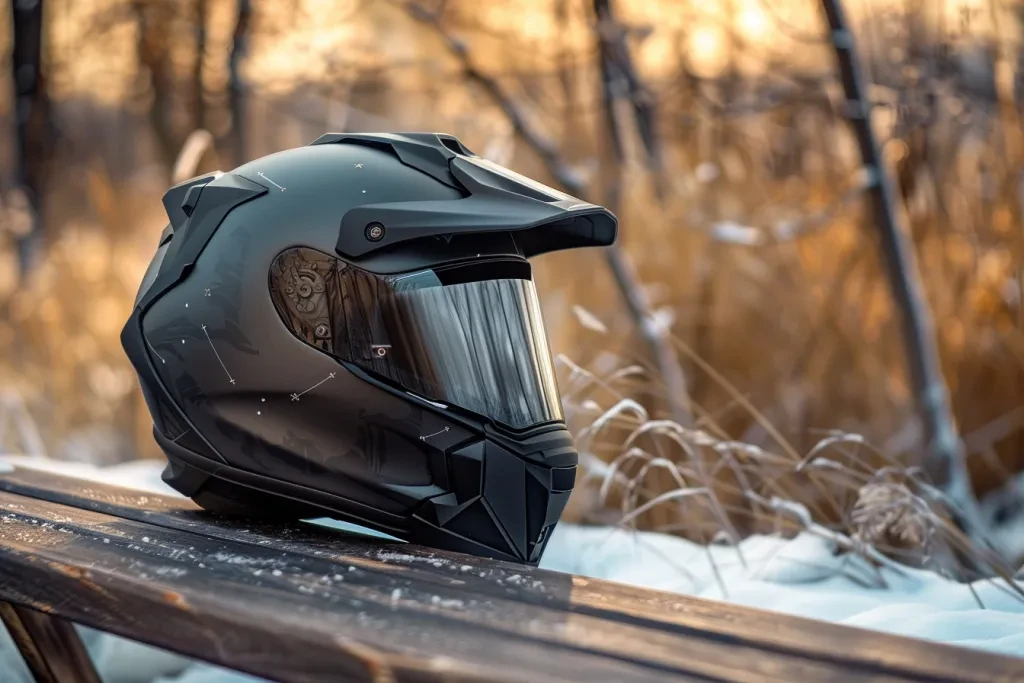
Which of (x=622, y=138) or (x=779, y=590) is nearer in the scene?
(x=779, y=590)

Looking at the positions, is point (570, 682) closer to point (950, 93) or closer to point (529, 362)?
point (529, 362)

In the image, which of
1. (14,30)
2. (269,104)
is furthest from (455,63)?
(14,30)

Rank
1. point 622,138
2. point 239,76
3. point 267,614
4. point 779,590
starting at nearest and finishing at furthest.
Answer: point 267,614 → point 779,590 → point 622,138 → point 239,76

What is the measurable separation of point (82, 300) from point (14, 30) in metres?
2.69

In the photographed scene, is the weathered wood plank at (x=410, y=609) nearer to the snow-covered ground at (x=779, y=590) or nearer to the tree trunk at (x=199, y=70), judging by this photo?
the snow-covered ground at (x=779, y=590)

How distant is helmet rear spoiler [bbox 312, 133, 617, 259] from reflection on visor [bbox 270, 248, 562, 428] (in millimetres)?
51

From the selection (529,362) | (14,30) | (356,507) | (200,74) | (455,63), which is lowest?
(356,507)

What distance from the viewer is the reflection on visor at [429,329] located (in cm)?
110

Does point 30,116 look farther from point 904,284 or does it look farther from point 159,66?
point 904,284

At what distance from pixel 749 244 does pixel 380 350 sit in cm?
205

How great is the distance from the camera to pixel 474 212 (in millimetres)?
1112

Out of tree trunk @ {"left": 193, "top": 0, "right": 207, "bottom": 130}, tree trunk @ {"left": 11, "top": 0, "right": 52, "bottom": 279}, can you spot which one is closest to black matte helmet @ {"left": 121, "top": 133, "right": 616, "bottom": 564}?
tree trunk @ {"left": 193, "top": 0, "right": 207, "bottom": 130}

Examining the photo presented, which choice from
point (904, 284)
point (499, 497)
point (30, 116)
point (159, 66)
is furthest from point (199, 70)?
point (499, 497)

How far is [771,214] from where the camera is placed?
299 cm
